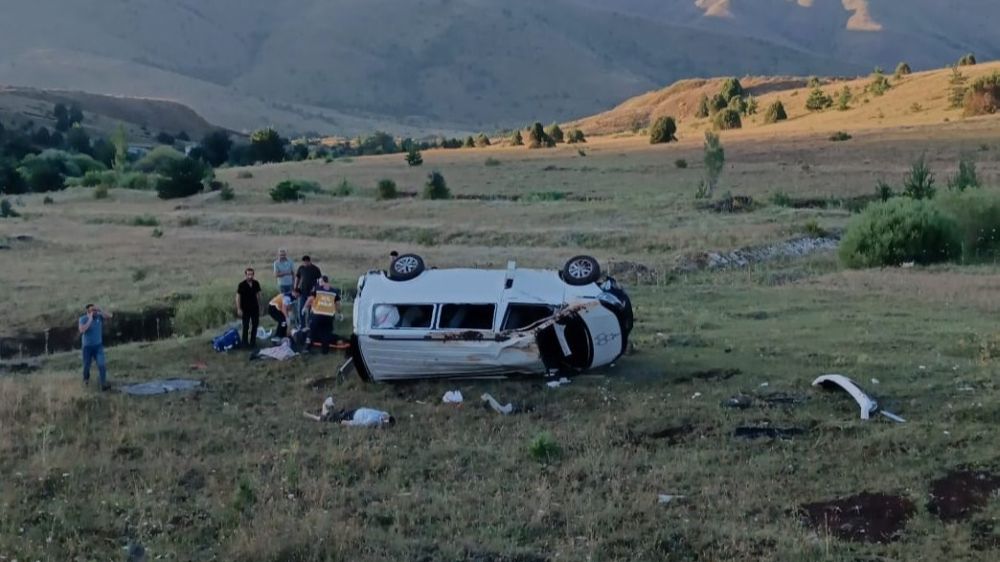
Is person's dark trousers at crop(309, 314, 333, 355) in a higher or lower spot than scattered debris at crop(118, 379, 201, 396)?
higher

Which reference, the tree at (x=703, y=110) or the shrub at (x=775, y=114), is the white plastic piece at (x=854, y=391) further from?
the tree at (x=703, y=110)

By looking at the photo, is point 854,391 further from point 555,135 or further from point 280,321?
point 555,135

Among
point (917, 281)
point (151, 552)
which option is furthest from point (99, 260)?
point (151, 552)

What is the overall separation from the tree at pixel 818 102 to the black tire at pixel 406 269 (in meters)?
85.7

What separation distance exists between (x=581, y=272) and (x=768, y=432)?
4.74 metres

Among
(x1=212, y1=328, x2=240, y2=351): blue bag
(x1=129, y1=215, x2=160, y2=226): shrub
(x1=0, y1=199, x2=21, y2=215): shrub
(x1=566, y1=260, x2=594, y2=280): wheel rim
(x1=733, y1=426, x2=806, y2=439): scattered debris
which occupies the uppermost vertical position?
(x1=566, y1=260, x2=594, y2=280): wheel rim

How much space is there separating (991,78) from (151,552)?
78395mm

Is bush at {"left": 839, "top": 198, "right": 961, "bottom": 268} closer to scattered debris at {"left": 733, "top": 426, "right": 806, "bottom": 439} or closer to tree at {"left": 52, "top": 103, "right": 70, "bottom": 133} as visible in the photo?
scattered debris at {"left": 733, "top": 426, "right": 806, "bottom": 439}

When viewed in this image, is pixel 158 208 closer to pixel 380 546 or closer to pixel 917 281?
pixel 917 281

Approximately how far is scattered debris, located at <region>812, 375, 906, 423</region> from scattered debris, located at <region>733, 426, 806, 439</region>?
36.7 inches

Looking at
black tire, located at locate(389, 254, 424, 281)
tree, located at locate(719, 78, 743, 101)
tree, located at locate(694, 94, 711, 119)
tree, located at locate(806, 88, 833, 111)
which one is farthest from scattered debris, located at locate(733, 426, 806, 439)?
tree, located at locate(719, 78, 743, 101)

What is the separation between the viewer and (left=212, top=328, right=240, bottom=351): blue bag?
734 inches

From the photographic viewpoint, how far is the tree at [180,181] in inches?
2349

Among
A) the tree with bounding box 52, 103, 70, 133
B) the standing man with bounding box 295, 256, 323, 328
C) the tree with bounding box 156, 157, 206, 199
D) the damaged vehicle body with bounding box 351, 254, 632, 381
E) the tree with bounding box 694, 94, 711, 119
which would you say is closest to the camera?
the damaged vehicle body with bounding box 351, 254, 632, 381
